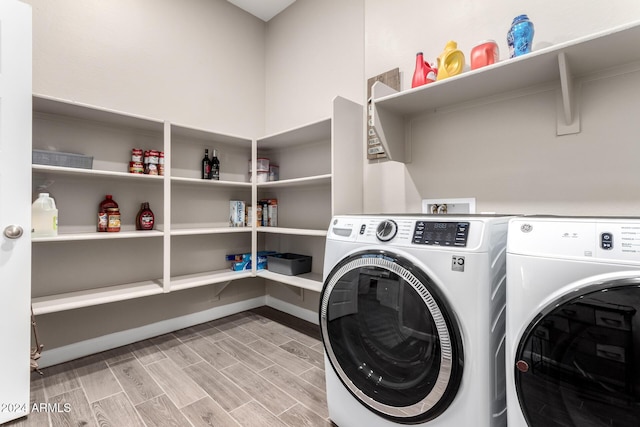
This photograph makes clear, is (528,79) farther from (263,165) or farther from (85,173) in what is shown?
(85,173)

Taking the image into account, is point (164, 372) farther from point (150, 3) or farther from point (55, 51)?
point (150, 3)

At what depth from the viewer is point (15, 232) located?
4.49ft

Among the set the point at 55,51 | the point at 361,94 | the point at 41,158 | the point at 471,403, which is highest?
the point at 55,51

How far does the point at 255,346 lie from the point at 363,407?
1.11m

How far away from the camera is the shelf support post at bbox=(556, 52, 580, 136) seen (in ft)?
3.96

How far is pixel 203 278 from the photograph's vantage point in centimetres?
227

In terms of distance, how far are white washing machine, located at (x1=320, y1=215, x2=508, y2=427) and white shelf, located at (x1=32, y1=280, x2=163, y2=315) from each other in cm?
134

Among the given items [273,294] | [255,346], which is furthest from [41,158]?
[273,294]

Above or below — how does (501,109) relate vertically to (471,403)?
above

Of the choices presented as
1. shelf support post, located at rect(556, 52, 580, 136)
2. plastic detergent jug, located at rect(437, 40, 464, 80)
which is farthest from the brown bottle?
shelf support post, located at rect(556, 52, 580, 136)

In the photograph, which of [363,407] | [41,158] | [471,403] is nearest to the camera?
[471,403]

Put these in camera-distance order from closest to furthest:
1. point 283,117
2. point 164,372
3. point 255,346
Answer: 1. point 164,372
2. point 255,346
3. point 283,117

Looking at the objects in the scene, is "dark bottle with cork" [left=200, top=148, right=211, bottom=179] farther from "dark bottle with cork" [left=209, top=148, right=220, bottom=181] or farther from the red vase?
the red vase

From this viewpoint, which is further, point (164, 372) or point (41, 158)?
point (164, 372)
